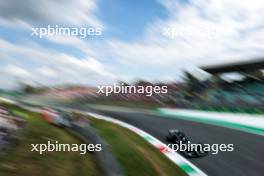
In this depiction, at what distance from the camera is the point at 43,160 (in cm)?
596

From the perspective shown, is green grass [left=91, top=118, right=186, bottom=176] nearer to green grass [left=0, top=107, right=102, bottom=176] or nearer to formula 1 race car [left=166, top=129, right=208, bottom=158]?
formula 1 race car [left=166, top=129, right=208, bottom=158]

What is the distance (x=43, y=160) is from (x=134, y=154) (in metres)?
1.52

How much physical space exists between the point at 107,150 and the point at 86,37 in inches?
61.8

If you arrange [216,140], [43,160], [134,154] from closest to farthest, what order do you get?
[43,160]
[134,154]
[216,140]

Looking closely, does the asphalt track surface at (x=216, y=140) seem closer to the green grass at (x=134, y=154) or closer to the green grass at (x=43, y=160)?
the green grass at (x=134, y=154)

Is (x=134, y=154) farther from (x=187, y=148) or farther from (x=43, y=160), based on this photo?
(x=43, y=160)

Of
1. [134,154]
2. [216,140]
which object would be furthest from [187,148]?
[134,154]

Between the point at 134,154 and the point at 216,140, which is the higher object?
the point at 216,140

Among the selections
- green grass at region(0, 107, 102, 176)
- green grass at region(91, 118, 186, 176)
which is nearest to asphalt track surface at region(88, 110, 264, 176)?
green grass at region(91, 118, 186, 176)

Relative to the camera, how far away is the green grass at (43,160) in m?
5.79

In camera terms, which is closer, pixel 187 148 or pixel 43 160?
pixel 43 160

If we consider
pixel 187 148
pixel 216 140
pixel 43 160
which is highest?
pixel 216 140

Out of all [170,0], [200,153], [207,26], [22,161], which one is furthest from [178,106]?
[22,161]

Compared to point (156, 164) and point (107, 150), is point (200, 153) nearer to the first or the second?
point (156, 164)
